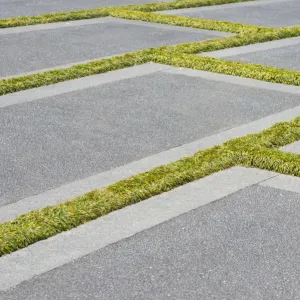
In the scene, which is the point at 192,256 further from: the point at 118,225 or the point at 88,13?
the point at 88,13

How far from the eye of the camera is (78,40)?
12.1m

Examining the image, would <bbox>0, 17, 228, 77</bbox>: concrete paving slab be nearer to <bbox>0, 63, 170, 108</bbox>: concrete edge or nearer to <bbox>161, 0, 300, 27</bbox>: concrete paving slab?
<bbox>0, 63, 170, 108</bbox>: concrete edge

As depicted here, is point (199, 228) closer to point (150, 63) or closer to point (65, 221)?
point (65, 221)

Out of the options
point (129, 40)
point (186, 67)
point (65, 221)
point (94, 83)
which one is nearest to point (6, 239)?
point (65, 221)

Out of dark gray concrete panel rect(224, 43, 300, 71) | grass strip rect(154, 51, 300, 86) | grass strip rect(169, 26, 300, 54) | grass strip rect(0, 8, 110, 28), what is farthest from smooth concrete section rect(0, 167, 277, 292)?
grass strip rect(0, 8, 110, 28)

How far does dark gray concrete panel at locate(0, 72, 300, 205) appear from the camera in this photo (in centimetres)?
662

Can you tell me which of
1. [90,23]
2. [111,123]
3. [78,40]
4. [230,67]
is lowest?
[90,23]

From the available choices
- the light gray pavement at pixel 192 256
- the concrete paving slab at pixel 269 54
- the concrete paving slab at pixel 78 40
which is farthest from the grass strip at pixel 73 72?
the light gray pavement at pixel 192 256

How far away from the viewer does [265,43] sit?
39.7 ft

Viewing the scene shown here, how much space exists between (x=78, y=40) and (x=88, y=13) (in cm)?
218

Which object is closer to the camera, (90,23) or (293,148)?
(293,148)

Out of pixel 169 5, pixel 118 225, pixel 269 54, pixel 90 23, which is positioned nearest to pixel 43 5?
pixel 90 23

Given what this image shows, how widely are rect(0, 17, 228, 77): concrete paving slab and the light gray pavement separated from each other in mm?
4800

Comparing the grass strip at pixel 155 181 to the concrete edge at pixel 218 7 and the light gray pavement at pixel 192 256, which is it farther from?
the concrete edge at pixel 218 7
